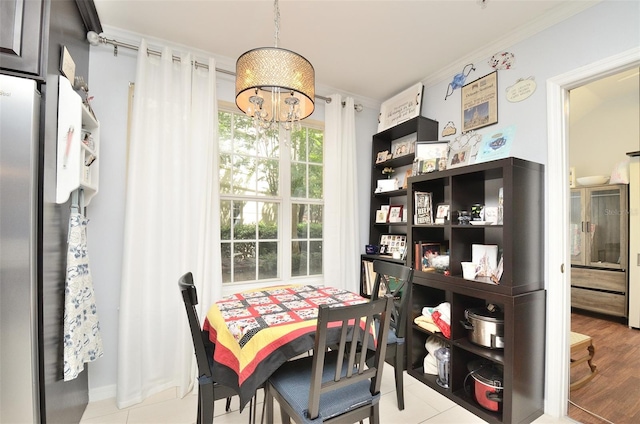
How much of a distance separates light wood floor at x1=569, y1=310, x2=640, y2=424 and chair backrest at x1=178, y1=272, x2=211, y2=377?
91.0 inches

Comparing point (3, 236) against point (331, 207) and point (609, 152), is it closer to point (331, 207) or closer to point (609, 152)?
point (331, 207)

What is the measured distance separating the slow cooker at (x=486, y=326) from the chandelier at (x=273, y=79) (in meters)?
1.75

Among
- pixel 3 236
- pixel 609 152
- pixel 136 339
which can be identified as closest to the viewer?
pixel 3 236

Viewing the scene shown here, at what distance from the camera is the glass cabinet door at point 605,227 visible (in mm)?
3652

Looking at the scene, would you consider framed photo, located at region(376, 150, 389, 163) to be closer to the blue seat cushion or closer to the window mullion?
the window mullion

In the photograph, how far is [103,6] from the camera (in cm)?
188

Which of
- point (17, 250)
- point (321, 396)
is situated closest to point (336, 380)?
point (321, 396)

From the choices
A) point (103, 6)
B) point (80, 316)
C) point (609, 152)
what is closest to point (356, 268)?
point (80, 316)

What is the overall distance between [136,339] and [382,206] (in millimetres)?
2487

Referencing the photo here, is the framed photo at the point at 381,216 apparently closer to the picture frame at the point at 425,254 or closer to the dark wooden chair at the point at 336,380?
the picture frame at the point at 425,254

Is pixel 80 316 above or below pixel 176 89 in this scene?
below

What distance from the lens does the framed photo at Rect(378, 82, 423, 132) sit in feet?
9.13

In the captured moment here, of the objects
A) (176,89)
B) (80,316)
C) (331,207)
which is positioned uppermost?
(176,89)

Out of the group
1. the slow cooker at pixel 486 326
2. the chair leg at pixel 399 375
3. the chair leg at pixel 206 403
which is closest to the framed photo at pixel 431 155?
the slow cooker at pixel 486 326
